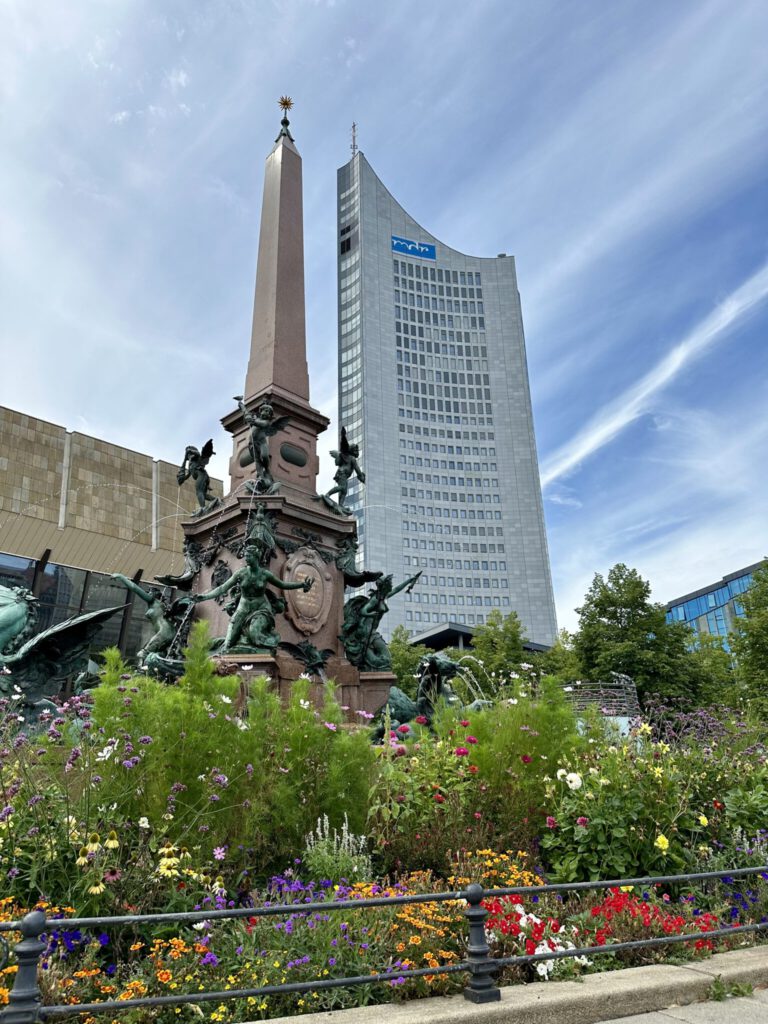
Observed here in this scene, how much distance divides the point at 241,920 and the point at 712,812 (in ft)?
15.1

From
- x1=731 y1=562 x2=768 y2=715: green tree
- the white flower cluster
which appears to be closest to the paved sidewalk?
the white flower cluster

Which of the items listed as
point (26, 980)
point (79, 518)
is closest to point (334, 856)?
point (26, 980)

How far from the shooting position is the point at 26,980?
2951 mm

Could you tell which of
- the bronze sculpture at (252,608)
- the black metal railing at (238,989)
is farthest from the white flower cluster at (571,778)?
the bronze sculpture at (252,608)

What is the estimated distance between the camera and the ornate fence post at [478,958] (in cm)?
397

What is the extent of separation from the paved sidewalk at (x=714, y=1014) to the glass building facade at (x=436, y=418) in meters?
115

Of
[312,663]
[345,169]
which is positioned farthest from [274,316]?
[345,169]

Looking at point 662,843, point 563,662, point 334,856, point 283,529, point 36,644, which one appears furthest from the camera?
point 563,662

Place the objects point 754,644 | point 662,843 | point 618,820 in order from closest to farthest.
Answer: point 662,843, point 618,820, point 754,644

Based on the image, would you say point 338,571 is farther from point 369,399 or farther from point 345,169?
point 345,169

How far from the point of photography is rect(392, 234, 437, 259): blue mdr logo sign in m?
153

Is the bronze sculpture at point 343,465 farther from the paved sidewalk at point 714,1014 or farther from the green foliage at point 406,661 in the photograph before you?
the green foliage at point 406,661

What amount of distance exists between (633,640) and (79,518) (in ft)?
114

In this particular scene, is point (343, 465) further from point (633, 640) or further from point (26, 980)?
point (633, 640)
